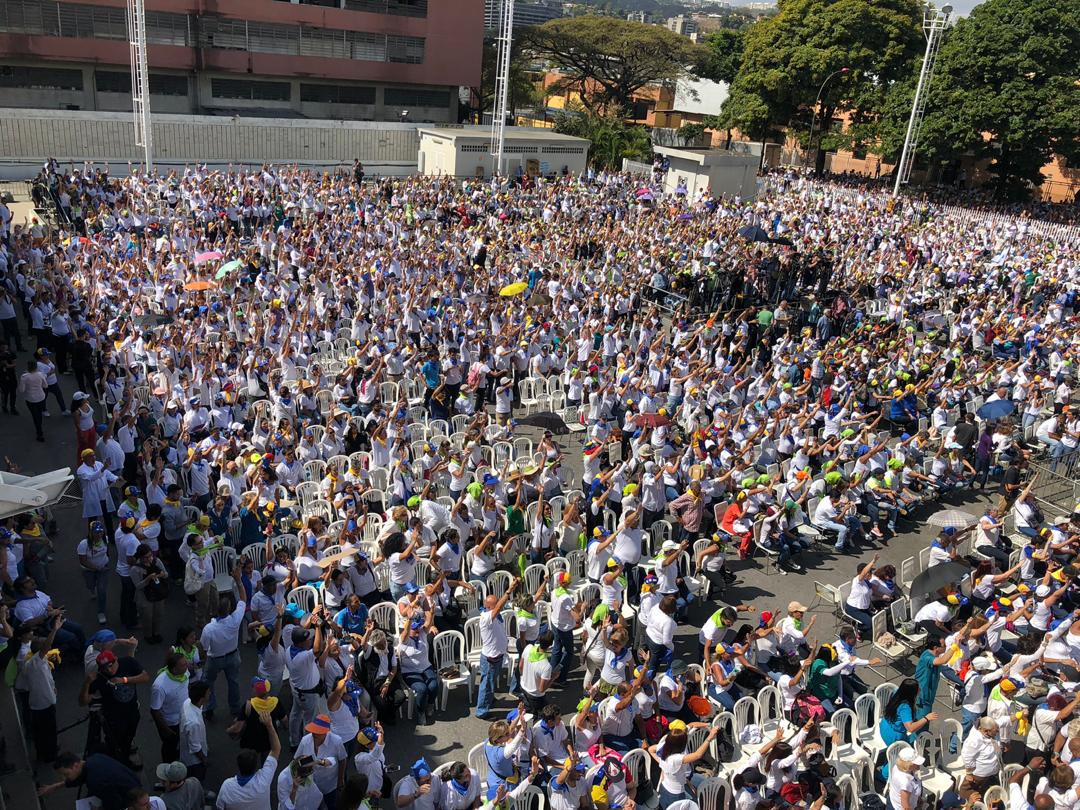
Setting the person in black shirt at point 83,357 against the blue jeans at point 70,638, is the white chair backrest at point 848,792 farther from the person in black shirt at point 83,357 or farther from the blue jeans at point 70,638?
the person in black shirt at point 83,357

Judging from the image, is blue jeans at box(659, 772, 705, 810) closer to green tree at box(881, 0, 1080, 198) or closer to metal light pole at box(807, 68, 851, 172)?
green tree at box(881, 0, 1080, 198)

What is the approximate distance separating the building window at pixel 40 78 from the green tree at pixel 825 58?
36120mm

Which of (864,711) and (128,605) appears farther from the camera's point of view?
(128,605)

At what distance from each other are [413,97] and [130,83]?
15.2m

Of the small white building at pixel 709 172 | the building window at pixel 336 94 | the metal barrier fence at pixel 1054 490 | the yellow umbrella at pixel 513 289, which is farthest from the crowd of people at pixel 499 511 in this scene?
the building window at pixel 336 94

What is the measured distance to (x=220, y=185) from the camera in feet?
81.9

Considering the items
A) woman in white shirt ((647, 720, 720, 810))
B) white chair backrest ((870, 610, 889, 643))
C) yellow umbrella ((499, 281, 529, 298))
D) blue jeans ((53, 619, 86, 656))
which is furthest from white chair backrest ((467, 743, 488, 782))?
yellow umbrella ((499, 281, 529, 298))

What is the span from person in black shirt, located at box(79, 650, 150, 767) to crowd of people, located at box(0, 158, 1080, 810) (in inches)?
1.0

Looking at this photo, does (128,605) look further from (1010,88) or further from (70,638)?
(1010,88)

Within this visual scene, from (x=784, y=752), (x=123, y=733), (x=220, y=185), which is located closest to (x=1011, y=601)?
(x=784, y=752)

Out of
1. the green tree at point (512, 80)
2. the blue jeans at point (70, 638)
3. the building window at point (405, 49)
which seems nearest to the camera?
the blue jeans at point (70, 638)

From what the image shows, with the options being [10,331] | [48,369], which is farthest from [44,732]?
[10,331]

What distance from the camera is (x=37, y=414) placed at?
12.5 m

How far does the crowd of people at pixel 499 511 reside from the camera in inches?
268
